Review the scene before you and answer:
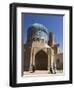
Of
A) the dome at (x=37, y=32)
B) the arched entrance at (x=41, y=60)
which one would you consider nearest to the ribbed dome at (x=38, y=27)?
the dome at (x=37, y=32)

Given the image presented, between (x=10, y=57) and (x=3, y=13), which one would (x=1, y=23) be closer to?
(x=3, y=13)

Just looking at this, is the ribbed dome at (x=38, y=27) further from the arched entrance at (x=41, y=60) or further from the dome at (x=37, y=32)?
the arched entrance at (x=41, y=60)

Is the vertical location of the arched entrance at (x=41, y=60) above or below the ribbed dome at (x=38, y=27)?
below

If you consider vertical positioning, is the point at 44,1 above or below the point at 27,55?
above

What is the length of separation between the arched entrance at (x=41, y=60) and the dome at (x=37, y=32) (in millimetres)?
82

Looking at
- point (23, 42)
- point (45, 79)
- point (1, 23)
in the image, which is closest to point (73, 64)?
point (45, 79)

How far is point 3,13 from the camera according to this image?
1659mm

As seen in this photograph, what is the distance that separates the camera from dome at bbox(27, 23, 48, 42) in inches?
67.3

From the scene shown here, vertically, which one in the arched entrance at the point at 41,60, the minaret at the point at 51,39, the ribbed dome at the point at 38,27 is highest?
the ribbed dome at the point at 38,27

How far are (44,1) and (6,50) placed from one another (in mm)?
371

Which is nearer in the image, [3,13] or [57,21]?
[3,13]

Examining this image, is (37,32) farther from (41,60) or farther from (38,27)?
(41,60)

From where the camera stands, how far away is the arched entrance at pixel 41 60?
5.65ft

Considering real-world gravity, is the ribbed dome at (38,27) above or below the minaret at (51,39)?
above
